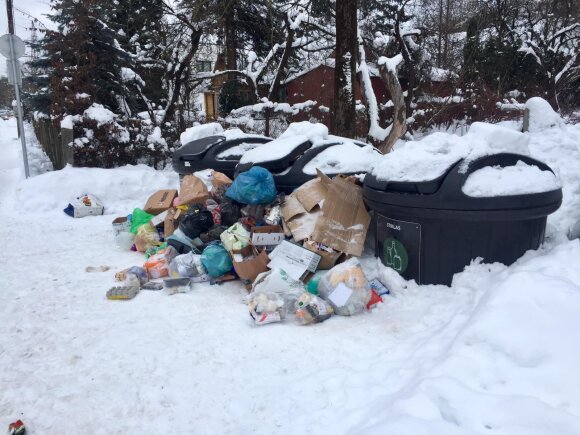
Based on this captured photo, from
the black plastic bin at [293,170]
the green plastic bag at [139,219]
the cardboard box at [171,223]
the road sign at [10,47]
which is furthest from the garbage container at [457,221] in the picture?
the road sign at [10,47]

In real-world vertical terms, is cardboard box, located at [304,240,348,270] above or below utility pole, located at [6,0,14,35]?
below

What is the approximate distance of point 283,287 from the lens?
10.4ft

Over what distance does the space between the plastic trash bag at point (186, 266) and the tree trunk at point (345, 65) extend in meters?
4.07

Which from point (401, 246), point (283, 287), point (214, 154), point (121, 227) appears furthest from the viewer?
point (214, 154)

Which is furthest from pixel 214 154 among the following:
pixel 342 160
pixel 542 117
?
pixel 542 117

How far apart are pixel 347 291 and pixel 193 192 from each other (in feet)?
7.86

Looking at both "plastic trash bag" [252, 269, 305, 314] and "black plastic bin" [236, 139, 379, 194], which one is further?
"black plastic bin" [236, 139, 379, 194]

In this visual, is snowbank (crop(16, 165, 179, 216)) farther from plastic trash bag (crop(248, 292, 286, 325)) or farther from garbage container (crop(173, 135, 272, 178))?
plastic trash bag (crop(248, 292, 286, 325))

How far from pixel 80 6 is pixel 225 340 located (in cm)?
949

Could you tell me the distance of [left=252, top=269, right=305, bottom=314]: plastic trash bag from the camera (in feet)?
10.1

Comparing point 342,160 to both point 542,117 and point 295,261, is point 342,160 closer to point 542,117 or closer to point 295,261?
point 295,261

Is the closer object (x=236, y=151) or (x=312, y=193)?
(x=312, y=193)

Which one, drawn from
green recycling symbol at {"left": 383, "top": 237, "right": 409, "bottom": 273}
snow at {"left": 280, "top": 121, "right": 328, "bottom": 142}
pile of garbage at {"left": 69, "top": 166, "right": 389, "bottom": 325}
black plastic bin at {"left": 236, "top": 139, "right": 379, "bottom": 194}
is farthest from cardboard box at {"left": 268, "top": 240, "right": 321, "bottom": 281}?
snow at {"left": 280, "top": 121, "right": 328, "bottom": 142}

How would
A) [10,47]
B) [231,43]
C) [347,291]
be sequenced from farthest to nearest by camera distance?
[231,43] < [10,47] < [347,291]
